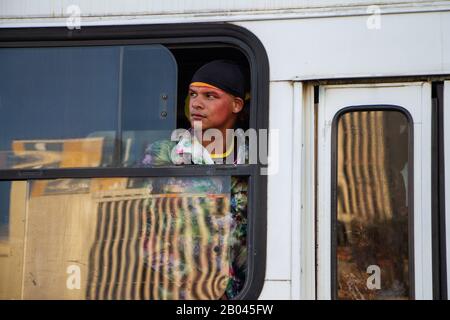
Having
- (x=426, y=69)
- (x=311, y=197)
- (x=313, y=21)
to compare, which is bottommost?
(x=311, y=197)

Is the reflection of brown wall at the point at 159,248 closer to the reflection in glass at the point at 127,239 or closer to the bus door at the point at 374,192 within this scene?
the reflection in glass at the point at 127,239

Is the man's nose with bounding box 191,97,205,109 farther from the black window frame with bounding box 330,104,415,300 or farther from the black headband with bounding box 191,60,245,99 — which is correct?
the black window frame with bounding box 330,104,415,300

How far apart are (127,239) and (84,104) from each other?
58 cm

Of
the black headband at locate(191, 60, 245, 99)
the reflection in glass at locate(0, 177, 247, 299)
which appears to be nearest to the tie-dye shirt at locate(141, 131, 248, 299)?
the reflection in glass at locate(0, 177, 247, 299)

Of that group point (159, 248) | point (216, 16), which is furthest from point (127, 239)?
point (216, 16)

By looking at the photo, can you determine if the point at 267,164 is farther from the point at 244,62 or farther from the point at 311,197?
the point at 244,62

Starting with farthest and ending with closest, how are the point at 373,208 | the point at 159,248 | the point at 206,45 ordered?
the point at 206,45 → the point at 159,248 → the point at 373,208

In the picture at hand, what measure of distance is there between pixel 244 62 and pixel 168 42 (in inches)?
12.3

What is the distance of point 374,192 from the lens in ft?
10.6

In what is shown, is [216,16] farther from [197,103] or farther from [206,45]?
[197,103]

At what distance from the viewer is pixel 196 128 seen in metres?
3.46

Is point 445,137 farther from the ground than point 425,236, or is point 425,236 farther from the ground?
point 445,137

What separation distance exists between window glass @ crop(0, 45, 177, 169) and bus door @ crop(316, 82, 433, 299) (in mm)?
676

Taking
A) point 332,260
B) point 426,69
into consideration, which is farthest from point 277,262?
point 426,69
